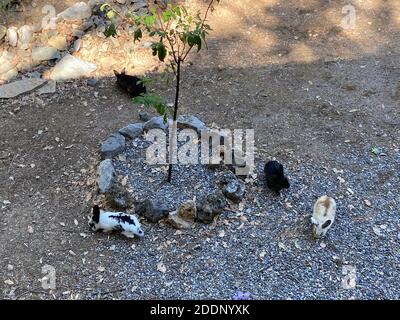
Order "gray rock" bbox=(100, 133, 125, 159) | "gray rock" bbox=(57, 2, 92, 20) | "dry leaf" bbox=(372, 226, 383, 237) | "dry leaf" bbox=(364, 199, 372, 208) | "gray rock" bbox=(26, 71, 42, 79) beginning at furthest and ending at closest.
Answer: "gray rock" bbox=(57, 2, 92, 20) < "gray rock" bbox=(26, 71, 42, 79) < "gray rock" bbox=(100, 133, 125, 159) < "dry leaf" bbox=(364, 199, 372, 208) < "dry leaf" bbox=(372, 226, 383, 237)

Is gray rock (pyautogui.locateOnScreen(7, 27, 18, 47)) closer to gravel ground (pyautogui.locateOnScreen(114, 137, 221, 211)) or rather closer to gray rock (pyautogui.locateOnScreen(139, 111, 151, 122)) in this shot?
gray rock (pyautogui.locateOnScreen(139, 111, 151, 122))

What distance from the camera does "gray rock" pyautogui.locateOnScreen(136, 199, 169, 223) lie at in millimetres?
4520

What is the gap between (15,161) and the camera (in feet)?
17.8

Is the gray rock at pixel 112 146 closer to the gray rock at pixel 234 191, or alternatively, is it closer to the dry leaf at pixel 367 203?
the gray rock at pixel 234 191

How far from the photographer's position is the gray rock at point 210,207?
450 cm

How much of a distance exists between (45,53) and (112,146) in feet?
8.43

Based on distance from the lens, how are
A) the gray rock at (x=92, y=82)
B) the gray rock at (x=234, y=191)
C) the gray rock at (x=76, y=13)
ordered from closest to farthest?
the gray rock at (x=234, y=191), the gray rock at (x=92, y=82), the gray rock at (x=76, y=13)

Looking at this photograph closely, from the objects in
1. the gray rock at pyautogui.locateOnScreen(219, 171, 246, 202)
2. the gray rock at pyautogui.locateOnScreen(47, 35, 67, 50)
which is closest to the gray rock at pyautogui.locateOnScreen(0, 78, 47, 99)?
the gray rock at pyautogui.locateOnScreen(47, 35, 67, 50)

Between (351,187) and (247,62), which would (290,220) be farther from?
(247,62)

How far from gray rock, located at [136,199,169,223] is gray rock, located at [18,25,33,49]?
3805 mm

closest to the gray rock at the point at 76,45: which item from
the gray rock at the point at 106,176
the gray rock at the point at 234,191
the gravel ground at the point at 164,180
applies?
the gravel ground at the point at 164,180

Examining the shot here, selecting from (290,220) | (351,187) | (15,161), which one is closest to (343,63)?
(351,187)

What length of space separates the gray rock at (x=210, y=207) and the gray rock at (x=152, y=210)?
1.01 ft

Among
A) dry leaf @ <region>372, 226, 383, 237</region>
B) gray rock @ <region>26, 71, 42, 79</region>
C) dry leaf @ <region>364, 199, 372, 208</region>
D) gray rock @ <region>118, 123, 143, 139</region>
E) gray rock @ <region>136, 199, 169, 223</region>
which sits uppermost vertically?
gray rock @ <region>26, 71, 42, 79</region>
